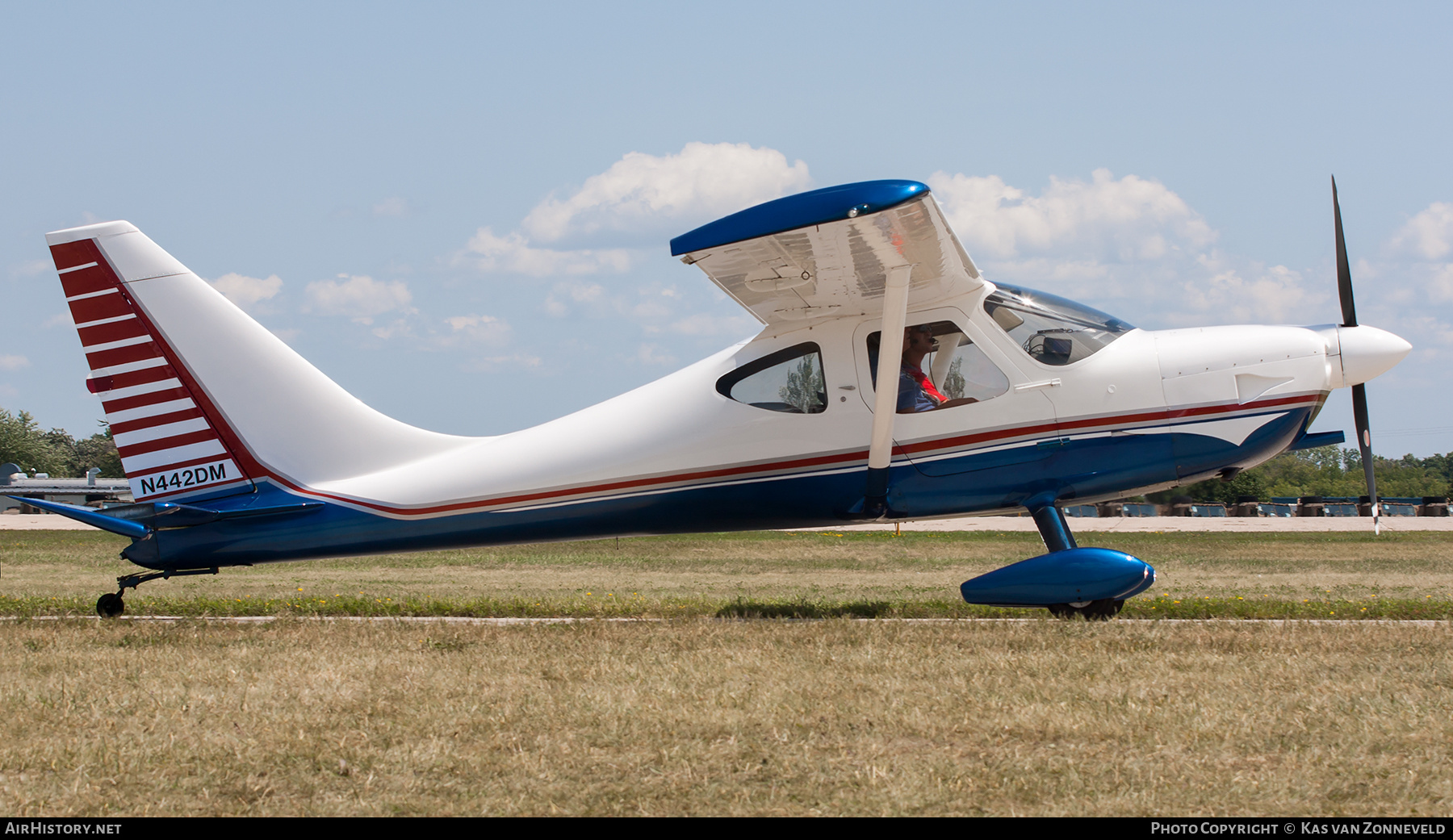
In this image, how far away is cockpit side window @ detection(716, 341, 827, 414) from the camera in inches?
353

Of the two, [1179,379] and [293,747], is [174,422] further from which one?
[1179,379]

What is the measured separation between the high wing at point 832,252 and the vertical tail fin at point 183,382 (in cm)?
382

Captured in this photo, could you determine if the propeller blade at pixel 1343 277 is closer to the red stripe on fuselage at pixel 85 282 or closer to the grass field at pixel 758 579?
the grass field at pixel 758 579

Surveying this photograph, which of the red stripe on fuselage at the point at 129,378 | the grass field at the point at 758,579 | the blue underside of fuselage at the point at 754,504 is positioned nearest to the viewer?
the blue underside of fuselage at the point at 754,504

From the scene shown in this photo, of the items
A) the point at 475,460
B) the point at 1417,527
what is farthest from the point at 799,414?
the point at 1417,527

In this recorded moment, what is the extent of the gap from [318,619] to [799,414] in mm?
4501

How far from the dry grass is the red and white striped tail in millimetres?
1924

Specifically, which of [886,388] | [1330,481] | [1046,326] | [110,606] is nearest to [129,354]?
[110,606]

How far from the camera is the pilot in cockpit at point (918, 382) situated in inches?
346

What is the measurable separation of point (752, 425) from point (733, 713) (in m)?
3.94

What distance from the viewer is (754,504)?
356 inches

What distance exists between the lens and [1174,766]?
429 centimetres

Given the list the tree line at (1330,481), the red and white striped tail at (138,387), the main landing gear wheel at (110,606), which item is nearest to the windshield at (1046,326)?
the red and white striped tail at (138,387)
